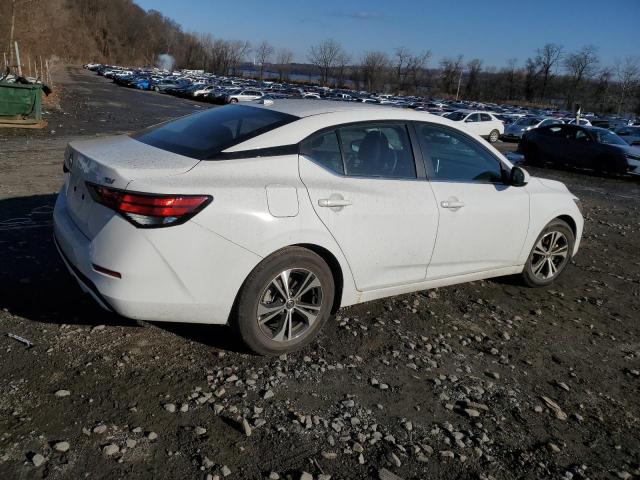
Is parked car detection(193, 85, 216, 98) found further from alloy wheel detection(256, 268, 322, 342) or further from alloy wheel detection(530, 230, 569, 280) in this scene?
alloy wheel detection(256, 268, 322, 342)

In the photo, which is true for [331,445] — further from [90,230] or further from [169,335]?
[90,230]

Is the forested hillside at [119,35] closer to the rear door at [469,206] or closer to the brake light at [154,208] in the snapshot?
the rear door at [469,206]

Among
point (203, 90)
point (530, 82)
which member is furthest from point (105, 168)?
point (530, 82)

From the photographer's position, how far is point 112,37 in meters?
151

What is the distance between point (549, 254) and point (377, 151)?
7.88 feet

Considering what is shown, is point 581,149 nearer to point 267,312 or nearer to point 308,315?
point 308,315

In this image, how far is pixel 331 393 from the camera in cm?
321

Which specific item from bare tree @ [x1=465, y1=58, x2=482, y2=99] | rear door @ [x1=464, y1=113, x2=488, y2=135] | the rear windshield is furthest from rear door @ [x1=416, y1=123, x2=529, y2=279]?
bare tree @ [x1=465, y1=58, x2=482, y2=99]

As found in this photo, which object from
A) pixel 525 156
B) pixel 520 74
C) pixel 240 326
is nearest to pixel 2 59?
pixel 525 156

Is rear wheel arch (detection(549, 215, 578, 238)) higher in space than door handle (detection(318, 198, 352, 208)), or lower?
lower

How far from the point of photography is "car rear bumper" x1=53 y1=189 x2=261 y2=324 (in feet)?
9.73

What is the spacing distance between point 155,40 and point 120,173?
578ft

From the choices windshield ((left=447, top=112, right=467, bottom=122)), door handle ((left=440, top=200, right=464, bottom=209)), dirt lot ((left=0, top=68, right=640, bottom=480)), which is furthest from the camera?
windshield ((left=447, top=112, right=467, bottom=122))

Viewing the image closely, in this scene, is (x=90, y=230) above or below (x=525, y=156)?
above
